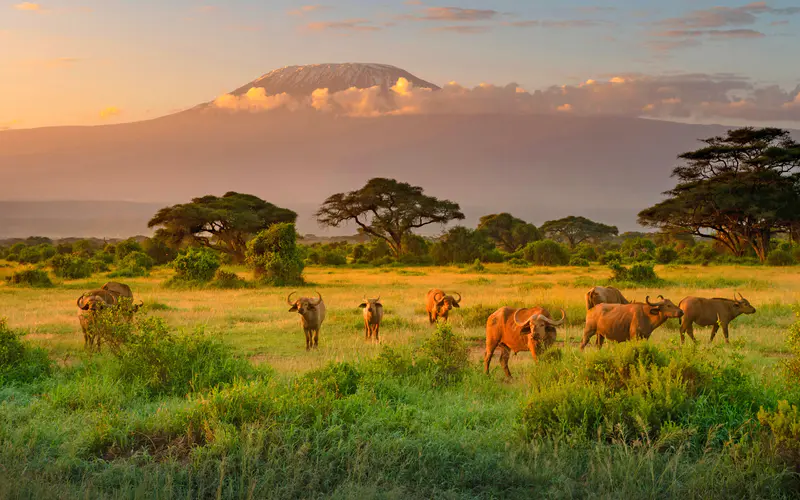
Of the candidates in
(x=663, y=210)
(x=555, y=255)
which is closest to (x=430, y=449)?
(x=555, y=255)

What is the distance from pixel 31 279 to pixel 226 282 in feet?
30.6

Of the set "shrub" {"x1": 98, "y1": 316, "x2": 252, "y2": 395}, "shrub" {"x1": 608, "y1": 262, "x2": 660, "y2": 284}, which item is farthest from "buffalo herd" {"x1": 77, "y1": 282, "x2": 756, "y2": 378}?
"shrub" {"x1": 608, "y1": 262, "x2": 660, "y2": 284}

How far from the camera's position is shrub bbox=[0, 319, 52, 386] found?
9.25 meters

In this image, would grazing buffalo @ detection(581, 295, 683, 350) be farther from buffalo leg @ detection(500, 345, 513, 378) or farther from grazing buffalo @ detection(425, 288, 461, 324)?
grazing buffalo @ detection(425, 288, 461, 324)

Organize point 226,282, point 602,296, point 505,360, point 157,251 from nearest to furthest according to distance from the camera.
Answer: point 505,360 → point 602,296 → point 226,282 → point 157,251

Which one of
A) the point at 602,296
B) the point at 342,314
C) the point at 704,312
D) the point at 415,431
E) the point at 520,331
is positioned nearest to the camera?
the point at 415,431

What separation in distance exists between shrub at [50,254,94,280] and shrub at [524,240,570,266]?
31777 mm

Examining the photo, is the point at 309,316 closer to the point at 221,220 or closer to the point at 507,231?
the point at 221,220

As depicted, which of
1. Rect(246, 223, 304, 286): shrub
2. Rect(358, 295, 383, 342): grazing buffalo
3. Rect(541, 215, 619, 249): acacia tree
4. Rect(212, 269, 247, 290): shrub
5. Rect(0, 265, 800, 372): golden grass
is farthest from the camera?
Rect(541, 215, 619, 249): acacia tree

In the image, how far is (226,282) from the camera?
29234 millimetres

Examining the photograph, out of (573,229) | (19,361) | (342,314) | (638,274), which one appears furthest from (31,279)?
(573,229)

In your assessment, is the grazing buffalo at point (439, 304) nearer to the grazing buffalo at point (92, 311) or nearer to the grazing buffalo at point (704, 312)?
the grazing buffalo at point (704, 312)

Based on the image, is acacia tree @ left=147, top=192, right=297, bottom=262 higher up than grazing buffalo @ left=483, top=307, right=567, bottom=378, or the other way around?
acacia tree @ left=147, top=192, right=297, bottom=262

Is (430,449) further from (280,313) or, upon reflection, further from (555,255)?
(555,255)
